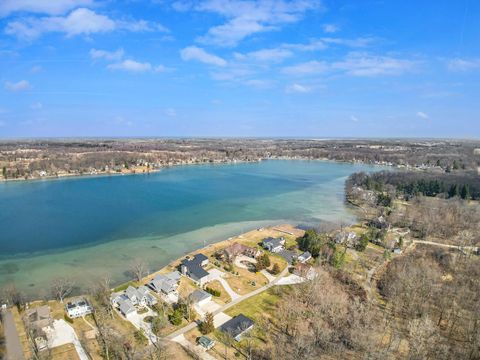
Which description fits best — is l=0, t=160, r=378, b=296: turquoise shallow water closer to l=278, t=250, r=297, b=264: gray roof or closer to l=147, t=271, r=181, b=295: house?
l=147, t=271, r=181, b=295: house

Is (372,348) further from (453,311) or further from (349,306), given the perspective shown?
(453,311)

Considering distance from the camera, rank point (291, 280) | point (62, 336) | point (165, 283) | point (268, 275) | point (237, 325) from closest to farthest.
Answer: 1. point (62, 336)
2. point (237, 325)
3. point (165, 283)
4. point (291, 280)
5. point (268, 275)

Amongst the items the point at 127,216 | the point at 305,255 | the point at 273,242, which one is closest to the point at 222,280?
the point at 273,242

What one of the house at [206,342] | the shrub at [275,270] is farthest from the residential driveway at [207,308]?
the shrub at [275,270]

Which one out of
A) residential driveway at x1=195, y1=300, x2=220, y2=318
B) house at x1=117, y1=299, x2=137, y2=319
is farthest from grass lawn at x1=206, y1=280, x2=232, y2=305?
house at x1=117, y1=299, x2=137, y2=319

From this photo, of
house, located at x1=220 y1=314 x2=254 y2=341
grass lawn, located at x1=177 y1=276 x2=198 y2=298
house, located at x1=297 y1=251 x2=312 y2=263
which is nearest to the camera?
house, located at x1=220 y1=314 x2=254 y2=341

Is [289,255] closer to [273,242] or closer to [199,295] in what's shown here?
[273,242]
